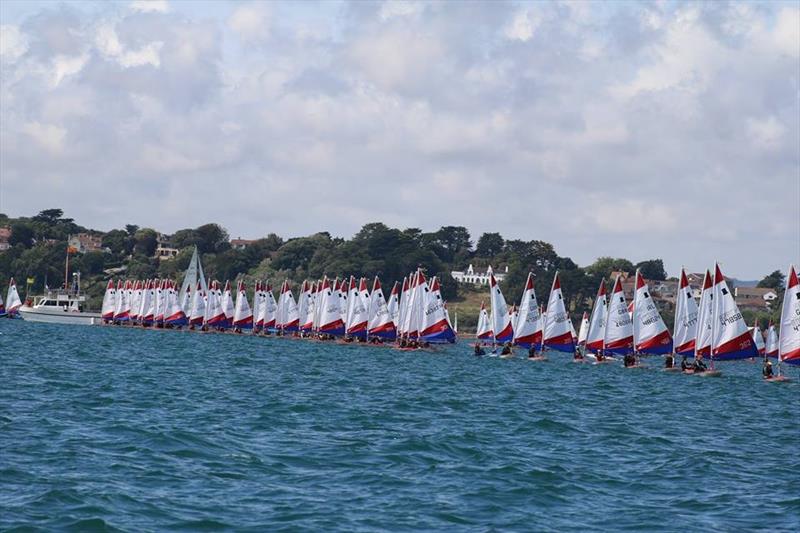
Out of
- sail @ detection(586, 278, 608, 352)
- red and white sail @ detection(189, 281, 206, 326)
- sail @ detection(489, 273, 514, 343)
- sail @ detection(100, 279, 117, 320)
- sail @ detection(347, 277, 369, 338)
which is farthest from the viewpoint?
sail @ detection(100, 279, 117, 320)

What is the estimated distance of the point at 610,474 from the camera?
2964cm

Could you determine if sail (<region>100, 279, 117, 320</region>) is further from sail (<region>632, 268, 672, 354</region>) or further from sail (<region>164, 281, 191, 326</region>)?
sail (<region>632, 268, 672, 354</region>)

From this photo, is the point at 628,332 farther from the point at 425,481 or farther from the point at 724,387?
the point at 425,481

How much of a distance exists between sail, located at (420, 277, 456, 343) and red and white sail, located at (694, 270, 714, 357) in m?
25.1

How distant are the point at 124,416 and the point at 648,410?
71.1 feet

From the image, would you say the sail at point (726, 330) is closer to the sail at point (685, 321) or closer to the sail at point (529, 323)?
the sail at point (685, 321)

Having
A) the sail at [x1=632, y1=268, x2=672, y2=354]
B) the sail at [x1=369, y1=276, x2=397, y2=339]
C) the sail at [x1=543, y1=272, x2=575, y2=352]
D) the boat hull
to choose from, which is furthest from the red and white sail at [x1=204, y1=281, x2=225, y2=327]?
the sail at [x1=632, y1=268, x2=672, y2=354]

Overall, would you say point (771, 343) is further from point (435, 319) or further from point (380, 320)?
point (435, 319)

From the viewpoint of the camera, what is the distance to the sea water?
23.8 metres

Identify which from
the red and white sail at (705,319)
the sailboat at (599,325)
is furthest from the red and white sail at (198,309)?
the red and white sail at (705,319)

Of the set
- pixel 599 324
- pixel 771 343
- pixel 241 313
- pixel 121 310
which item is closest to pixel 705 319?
pixel 599 324

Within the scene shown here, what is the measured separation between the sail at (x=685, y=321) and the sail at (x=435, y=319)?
70.3 ft

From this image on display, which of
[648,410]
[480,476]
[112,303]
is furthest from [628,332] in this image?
[112,303]

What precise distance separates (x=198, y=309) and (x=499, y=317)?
53.3 meters
